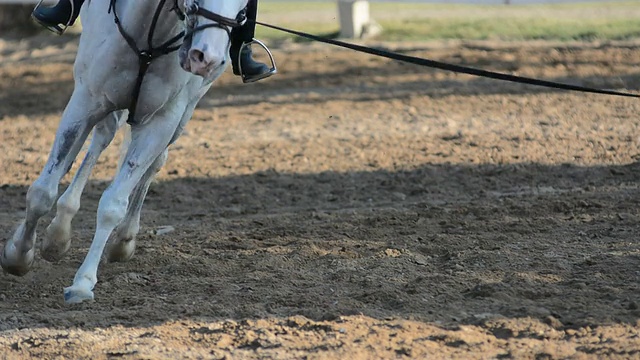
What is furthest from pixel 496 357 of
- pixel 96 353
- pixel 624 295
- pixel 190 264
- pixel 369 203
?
pixel 369 203

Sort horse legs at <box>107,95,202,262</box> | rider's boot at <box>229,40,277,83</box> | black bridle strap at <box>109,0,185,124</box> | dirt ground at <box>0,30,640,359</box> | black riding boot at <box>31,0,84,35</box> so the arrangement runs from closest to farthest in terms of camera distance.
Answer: dirt ground at <box>0,30,640,359</box>, black bridle strap at <box>109,0,185,124</box>, rider's boot at <box>229,40,277,83</box>, black riding boot at <box>31,0,84,35</box>, horse legs at <box>107,95,202,262</box>

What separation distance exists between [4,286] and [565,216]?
4.31 m

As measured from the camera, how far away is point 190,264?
709 centimetres

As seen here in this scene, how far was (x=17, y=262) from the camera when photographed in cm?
664

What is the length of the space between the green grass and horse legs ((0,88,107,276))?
1045 centimetres

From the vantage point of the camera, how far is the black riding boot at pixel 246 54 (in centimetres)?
633

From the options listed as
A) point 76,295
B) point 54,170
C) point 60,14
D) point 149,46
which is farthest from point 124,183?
point 60,14

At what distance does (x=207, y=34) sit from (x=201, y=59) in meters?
0.13

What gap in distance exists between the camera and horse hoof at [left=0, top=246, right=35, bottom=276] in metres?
6.63

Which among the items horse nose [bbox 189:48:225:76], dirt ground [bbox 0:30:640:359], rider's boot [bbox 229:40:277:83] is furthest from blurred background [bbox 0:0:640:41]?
horse nose [bbox 189:48:225:76]

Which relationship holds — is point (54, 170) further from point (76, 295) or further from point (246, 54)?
point (246, 54)

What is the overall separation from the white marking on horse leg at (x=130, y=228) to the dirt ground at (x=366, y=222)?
11 cm

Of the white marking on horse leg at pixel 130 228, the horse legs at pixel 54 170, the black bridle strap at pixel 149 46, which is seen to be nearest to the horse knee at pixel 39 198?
the horse legs at pixel 54 170

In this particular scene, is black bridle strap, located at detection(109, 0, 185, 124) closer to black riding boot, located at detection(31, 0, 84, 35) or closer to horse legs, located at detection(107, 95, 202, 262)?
black riding boot, located at detection(31, 0, 84, 35)
